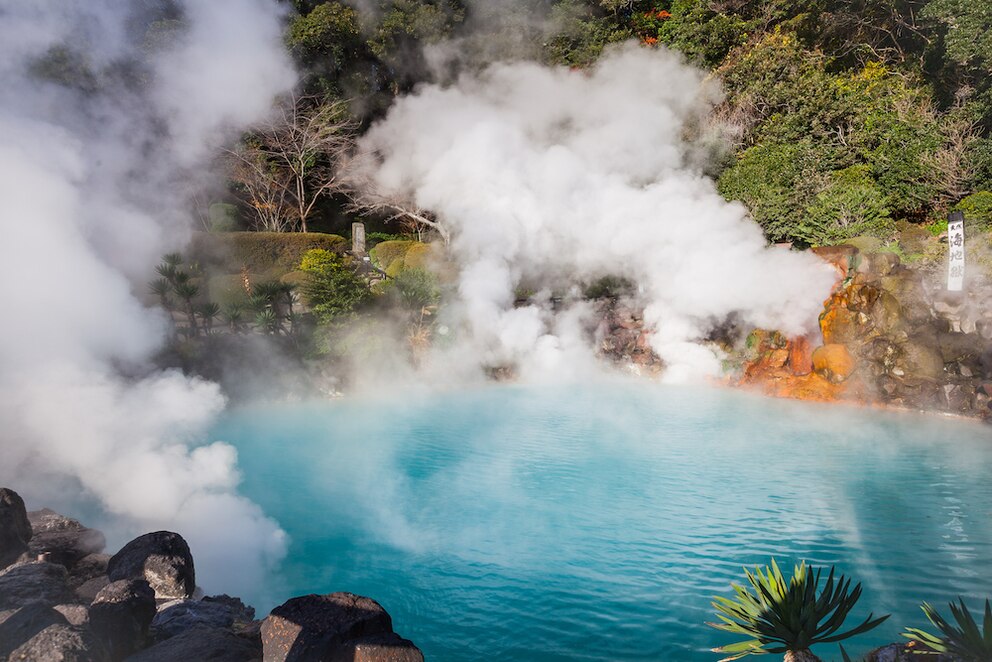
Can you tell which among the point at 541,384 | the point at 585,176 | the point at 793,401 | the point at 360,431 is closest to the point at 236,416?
the point at 360,431

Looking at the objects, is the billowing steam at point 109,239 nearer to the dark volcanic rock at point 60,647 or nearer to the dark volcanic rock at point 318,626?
the dark volcanic rock at point 60,647

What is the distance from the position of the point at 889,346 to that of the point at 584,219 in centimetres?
695

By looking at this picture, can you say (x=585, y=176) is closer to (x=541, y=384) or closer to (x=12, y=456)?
(x=541, y=384)

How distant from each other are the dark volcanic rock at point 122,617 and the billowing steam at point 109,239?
122 cm

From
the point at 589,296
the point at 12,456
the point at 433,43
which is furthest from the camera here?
the point at 433,43

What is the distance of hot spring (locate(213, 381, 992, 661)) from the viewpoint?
156 inches

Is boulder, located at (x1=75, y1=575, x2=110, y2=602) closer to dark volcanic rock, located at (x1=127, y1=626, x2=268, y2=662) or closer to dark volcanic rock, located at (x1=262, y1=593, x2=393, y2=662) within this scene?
dark volcanic rock, located at (x1=127, y1=626, x2=268, y2=662)

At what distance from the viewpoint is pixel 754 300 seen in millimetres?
12594

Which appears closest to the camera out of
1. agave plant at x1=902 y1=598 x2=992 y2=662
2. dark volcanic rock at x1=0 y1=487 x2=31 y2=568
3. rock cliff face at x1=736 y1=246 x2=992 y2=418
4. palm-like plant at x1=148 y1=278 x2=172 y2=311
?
agave plant at x1=902 y1=598 x2=992 y2=662

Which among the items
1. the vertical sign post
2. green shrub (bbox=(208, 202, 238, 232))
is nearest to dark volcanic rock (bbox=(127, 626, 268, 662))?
the vertical sign post

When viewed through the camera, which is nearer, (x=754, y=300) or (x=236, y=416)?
(x=236, y=416)

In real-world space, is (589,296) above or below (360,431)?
above

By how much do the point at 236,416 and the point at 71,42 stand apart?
706cm

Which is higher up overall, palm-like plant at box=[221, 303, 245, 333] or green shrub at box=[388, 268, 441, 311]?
green shrub at box=[388, 268, 441, 311]
